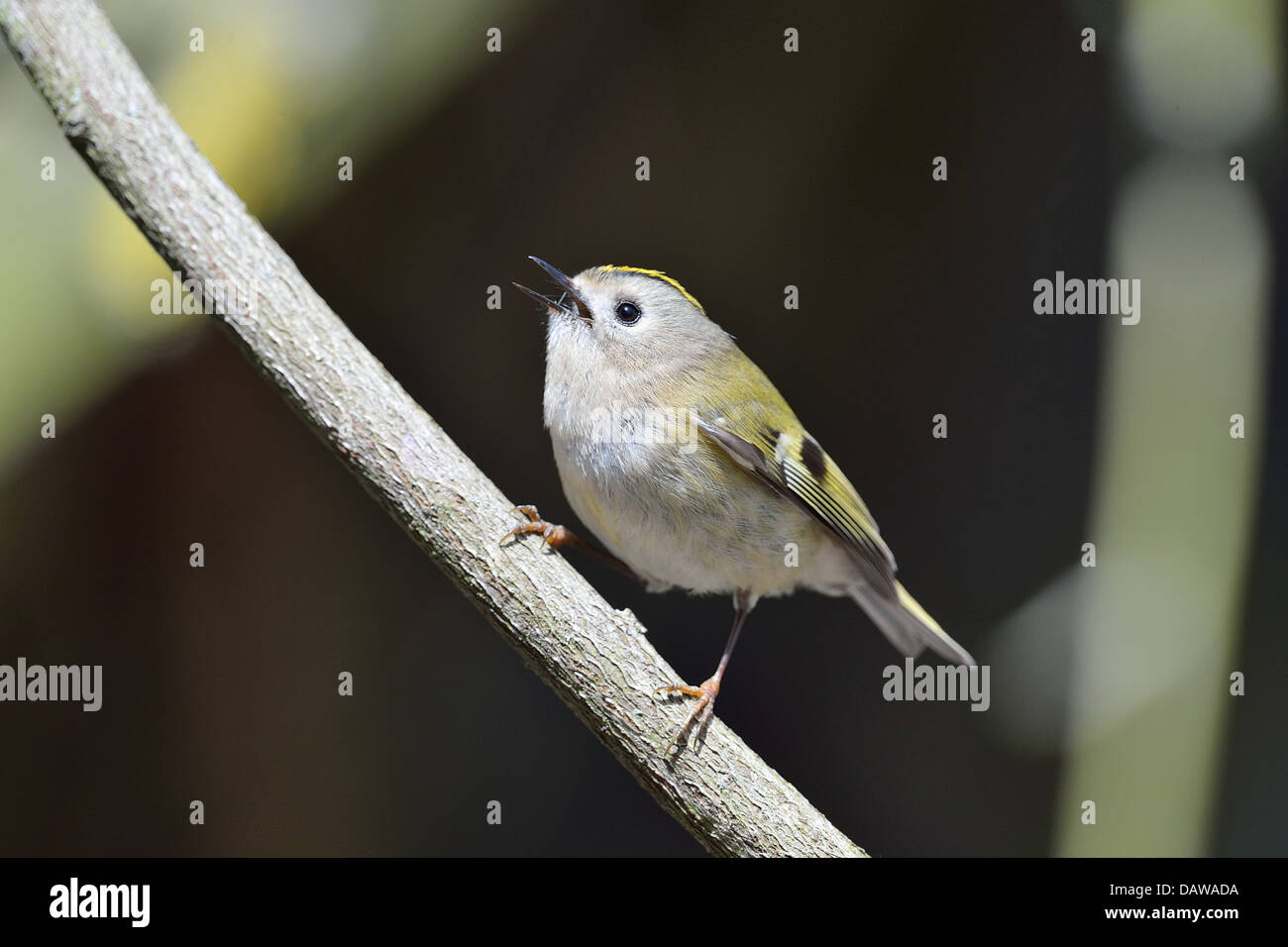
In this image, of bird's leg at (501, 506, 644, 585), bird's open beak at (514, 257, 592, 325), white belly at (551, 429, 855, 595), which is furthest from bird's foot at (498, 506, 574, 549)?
bird's open beak at (514, 257, 592, 325)

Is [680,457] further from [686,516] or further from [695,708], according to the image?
[695,708]

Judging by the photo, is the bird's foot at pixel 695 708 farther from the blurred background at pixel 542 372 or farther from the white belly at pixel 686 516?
the blurred background at pixel 542 372

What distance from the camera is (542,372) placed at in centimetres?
236

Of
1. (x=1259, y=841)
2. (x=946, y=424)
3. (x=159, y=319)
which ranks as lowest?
(x=1259, y=841)

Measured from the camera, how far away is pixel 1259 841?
2.25m

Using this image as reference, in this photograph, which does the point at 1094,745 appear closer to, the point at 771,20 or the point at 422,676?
the point at 422,676

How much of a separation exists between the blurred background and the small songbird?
0.62 metres

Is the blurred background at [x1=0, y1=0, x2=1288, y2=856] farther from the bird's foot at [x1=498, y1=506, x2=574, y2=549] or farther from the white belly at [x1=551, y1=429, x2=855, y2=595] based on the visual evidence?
the bird's foot at [x1=498, y1=506, x2=574, y2=549]

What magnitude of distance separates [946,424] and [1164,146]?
80cm

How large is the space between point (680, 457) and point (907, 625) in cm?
70

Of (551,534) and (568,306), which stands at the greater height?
(568,306)

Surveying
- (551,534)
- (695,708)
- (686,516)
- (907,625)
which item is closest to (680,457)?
(686,516)

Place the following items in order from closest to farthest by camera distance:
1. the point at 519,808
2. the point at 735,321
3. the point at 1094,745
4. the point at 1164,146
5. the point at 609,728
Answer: the point at 609,728 < the point at 1094,745 < the point at 1164,146 < the point at 735,321 < the point at 519,808

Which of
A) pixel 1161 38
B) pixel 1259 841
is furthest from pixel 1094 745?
pixel 1161 38
